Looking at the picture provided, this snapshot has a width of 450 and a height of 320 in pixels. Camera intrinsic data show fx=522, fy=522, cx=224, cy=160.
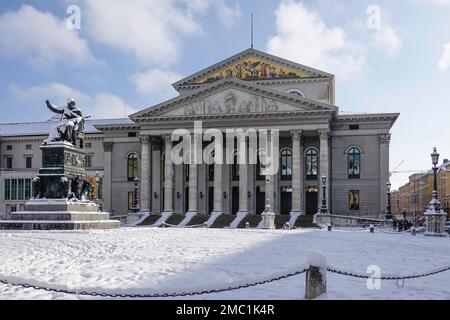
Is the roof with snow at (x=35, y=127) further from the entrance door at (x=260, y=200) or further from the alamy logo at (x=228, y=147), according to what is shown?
the entrance door at (x=260, y=200)

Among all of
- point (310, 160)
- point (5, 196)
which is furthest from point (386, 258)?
point (5, 196)

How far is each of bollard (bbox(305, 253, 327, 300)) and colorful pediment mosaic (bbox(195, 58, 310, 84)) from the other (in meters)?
52.8

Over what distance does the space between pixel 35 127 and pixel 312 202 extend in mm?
42232

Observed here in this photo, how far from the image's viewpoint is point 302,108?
174 ft

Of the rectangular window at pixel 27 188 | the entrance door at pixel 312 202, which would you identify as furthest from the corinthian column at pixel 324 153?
the rectangular window at pixel 27 188

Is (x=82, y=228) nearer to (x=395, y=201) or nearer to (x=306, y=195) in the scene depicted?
(x=306, y=195)

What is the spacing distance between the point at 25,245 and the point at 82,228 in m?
8.60

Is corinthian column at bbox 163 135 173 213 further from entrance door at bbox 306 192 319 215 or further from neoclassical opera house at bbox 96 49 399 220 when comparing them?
entrance door at bbox 306 192 319 215

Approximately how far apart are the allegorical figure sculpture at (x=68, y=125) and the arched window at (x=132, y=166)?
32.2 metres

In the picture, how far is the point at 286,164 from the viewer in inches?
2283

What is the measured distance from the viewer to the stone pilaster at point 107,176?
6291 cm

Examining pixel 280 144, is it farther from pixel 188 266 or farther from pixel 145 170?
pixel 188 266

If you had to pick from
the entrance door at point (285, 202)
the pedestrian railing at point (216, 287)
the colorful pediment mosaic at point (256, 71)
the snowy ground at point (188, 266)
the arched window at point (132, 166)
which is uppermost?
the colorful pediment mosaic at point (256, 71)

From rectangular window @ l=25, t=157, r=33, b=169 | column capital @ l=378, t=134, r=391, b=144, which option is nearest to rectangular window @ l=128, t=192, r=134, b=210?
rectangular window @ l=25, t=157, r=33, b=169
